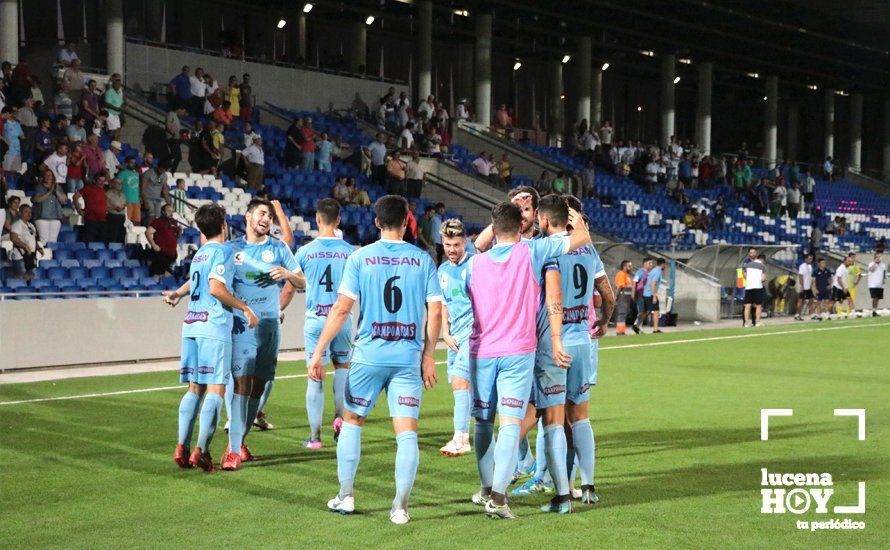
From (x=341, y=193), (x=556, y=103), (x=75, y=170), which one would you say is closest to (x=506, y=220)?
(x=75, y=170)

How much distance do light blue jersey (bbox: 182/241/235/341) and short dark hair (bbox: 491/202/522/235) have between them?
262 cm

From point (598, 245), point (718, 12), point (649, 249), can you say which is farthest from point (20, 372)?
point (718, 12)

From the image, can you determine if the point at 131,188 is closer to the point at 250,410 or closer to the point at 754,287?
the point at 250,410

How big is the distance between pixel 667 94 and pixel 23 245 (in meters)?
37.9

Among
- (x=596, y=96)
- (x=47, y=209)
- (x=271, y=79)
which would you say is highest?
(x=596, y=96)

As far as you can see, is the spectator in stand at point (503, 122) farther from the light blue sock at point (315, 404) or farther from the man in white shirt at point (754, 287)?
the light blue sock at point (315, 404)

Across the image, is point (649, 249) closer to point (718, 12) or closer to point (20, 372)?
point (718, 12)

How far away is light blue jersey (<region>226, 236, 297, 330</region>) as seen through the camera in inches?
381

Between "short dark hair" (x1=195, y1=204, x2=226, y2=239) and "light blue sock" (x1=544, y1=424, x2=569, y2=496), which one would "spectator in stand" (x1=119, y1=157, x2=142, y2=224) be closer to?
"short dark hair" (x1=195, y1=204, x2=226, y2=239)

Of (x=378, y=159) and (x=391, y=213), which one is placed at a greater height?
(x=378, y=159)

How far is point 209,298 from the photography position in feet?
30.2

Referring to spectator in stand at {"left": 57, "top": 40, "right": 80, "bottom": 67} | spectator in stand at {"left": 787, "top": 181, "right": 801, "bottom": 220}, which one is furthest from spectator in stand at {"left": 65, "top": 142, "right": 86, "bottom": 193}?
spectator in stand at {"left": 787, "top": 181, "right": 801, "bottom": 220}

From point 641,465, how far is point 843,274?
2627cm

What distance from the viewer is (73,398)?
13.9 meters
